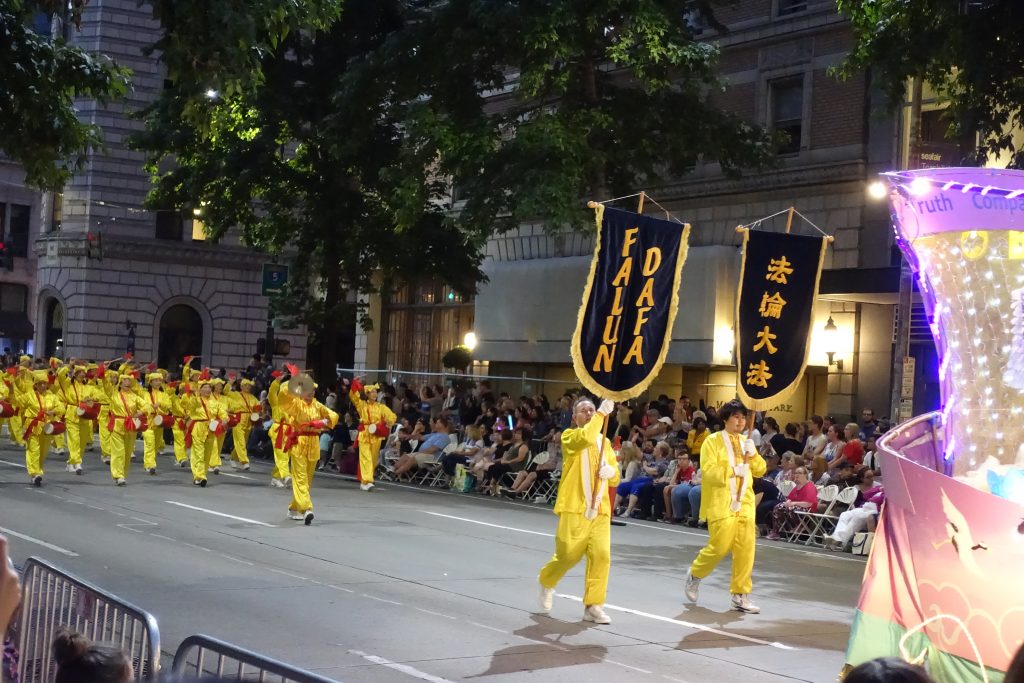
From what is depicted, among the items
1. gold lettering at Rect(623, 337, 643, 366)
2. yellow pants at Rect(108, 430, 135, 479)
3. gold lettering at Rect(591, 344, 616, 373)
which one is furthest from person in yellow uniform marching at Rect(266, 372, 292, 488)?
gold lettering at Rect(623, 337, 643, 366)

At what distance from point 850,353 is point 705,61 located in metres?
7.03

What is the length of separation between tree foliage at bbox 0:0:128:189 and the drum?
7031 millimetres

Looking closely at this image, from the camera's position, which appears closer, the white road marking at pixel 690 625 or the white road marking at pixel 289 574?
the white road marking at pixel 690 625

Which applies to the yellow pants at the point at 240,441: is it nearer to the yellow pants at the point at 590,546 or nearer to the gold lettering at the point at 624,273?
the gold lettering at the point at 624,273

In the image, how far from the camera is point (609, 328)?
42.0ft

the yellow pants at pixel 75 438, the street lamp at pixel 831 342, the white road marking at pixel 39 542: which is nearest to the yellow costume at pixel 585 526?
the white road marking at pixel 39 542

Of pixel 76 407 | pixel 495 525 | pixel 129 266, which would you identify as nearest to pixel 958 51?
pixel 495 525

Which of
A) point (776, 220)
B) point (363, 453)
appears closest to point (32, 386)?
point (363, 453)

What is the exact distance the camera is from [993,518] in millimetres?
7438

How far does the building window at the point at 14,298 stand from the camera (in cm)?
6266

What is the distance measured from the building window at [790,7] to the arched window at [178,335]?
2866 centimetres

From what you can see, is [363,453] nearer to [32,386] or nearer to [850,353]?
[32,386]

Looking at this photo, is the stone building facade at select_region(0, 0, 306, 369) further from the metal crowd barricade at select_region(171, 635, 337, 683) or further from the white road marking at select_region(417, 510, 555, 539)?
the metal crowd barricade at select_region(171, 635, 337, 683)

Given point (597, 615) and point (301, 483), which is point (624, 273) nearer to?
point (597, 615)
